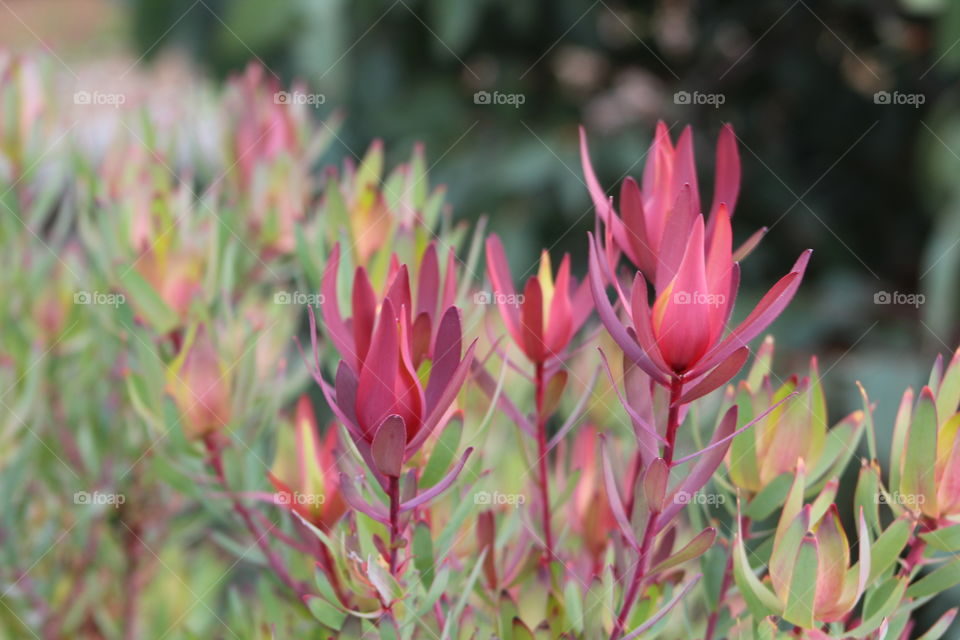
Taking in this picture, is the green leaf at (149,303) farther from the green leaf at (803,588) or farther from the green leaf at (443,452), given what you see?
the green leaf at (803,588)

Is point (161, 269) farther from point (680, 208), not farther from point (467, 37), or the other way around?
point (467, 37)

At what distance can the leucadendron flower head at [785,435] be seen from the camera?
0.32m

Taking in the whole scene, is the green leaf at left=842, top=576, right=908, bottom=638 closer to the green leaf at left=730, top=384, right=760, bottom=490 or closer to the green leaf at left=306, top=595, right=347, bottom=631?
the green leaf at left=730, top=384, right=760, bottom=490

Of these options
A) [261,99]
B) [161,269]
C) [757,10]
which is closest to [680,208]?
[161,269]

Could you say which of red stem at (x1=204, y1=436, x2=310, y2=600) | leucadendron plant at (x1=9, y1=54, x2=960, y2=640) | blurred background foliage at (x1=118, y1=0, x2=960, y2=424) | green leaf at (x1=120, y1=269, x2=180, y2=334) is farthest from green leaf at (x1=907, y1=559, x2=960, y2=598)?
blurred background foliage at (x1=118, y1=0, x2=960, y2=424)

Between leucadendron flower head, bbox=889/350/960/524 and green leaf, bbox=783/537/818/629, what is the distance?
1.8 inches

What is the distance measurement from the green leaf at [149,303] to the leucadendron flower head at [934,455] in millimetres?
304

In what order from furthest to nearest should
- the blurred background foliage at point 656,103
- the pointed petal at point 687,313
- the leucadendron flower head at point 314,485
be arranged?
1. the blurred background foliage at point 656,103
2. the leucadendron flower head at point 314,485
3. the pointed petal at point 687,313

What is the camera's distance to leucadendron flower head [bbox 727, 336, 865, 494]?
317 mm

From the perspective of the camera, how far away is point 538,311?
32cm

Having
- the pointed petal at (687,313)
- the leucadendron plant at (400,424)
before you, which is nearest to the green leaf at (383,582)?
the leucadendron plant at (400,424)

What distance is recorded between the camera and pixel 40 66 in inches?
24.6

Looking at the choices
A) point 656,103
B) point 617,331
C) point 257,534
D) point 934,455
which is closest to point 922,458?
point 934,455

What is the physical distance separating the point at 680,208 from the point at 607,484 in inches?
3.2
